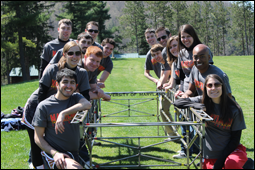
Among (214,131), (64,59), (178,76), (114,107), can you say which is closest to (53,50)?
(64,59)

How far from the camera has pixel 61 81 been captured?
127 inches

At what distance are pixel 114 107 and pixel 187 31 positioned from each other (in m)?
7.12

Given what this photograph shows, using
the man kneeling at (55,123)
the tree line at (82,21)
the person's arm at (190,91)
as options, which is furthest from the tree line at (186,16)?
the man kneeling at (55,123)

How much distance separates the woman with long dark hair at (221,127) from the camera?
3.09 meters

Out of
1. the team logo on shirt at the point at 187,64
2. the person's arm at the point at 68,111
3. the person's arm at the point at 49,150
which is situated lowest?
the person's arm at the point at 49,150

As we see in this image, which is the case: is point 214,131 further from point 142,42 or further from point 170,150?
point 142,42

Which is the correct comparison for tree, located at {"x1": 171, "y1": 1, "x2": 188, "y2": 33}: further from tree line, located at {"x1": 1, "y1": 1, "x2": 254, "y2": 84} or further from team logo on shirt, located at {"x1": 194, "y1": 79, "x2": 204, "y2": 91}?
team logo on shirt, located at {"x1": 194, "y1": 79, "x2": 204, "y2": 91}

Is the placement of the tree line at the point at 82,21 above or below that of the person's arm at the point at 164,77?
above

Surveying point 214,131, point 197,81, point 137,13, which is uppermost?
point 137,13

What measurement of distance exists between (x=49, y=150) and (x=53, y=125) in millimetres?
332

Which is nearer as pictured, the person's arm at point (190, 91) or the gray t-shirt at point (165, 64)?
the person's arm at point (190, 91)

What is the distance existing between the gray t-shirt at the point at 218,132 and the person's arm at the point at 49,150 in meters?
1.93

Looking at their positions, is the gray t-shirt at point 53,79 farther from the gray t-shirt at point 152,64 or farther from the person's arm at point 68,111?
the gray t-shirt at point 152,64

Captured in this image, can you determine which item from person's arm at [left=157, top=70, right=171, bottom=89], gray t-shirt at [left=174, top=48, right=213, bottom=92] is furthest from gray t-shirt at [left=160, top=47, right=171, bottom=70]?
gray t-shirt at [left=174, top=48, right=213, bottom=92]
